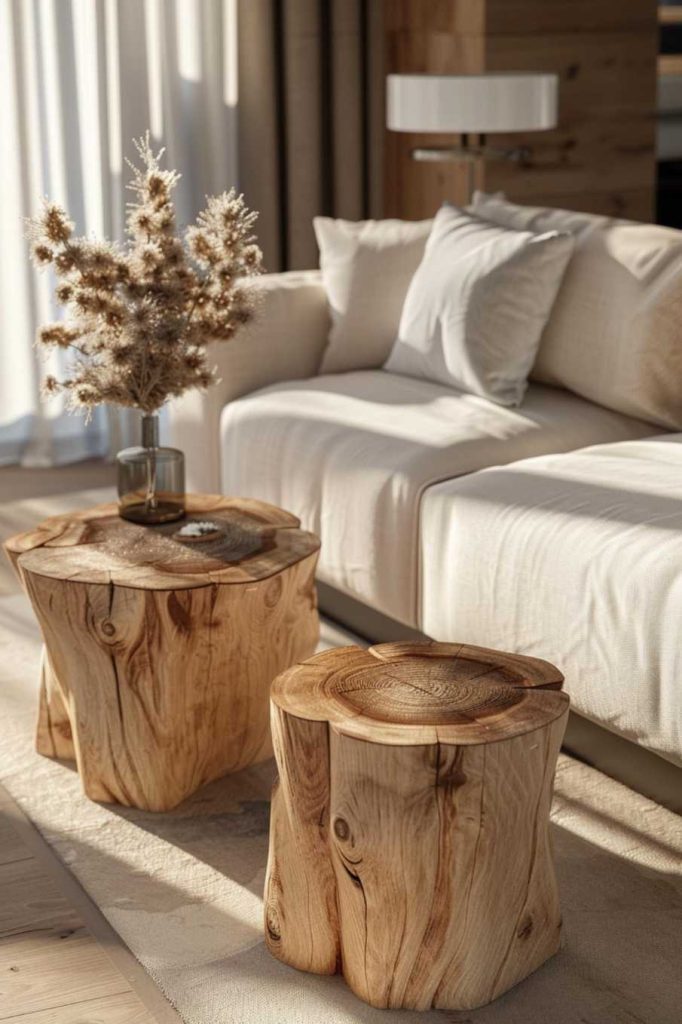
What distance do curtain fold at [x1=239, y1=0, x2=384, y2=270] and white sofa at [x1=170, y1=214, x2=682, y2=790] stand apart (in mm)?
1167

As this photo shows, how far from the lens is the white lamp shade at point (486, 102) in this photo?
387cm

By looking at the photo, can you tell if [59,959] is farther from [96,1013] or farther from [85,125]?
[85,125]

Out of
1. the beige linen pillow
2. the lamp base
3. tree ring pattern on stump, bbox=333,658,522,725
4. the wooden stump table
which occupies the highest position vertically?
the lamp base

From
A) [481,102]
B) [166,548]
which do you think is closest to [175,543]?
[166,548]

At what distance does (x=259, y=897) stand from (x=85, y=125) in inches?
125

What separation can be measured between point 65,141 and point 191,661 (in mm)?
2738

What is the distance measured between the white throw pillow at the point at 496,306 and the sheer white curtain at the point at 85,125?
5.88ft

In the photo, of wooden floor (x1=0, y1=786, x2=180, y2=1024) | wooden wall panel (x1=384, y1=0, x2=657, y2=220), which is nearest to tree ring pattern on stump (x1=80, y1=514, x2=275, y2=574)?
wooden floor (x1=0, y1=786, x2=180, y2=1024)

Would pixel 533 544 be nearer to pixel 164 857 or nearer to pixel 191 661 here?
pixel 191 661

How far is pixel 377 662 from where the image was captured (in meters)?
2.07

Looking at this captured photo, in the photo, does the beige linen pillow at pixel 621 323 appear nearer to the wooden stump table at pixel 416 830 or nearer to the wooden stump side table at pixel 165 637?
the wooden stump side table at pixel 165 637

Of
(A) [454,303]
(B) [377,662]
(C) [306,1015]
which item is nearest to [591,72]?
(A) [454,303]

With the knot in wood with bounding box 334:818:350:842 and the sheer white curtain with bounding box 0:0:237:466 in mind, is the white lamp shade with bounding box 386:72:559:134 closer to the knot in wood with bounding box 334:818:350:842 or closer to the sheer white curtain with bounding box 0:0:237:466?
the sheer white curtain with bounding box 0:0:237:466

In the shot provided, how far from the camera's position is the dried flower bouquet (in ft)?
7.77
